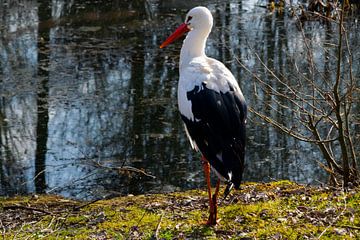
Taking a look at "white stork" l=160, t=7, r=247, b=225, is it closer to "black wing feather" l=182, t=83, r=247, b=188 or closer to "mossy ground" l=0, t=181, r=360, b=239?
"black wing feather" l=182, t=83, r=247, b=188

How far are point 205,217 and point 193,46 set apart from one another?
4.84 ft

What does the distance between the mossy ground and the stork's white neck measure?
127 cm

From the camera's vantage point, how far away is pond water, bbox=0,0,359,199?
805 centimetres

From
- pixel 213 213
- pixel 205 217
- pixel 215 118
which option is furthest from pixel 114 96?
pixel 215 118

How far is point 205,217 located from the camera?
5.29m

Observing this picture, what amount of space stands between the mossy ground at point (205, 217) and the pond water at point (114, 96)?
0.69 metres

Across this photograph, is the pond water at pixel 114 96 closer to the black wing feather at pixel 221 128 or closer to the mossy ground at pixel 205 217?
the mossy ground at pixel 205 217

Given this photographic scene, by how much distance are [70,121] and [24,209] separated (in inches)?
137

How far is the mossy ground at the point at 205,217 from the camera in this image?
487 cm

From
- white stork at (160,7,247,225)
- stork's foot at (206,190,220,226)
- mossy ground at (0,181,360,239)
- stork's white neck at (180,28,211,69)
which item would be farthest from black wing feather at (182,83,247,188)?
stork's white neck at (180,28,211,69)

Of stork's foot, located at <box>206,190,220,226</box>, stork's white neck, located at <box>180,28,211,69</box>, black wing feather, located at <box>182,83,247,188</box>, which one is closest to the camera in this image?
black wing feather, located at <box>182,83,247,188</box>

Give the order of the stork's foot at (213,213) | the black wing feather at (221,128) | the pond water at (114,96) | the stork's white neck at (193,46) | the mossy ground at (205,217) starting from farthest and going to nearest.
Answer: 1. the pond water at (114,96)
2. the stork's white neck at (193,46)
3. the stork's foot at (213,213)
4. the mossy ground at (205,217)
5. the black wing feather at (221,128)

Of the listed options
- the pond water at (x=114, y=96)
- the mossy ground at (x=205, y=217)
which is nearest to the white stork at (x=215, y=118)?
the mossy ground at (x=205, y=217)

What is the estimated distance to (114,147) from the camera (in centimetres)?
882
